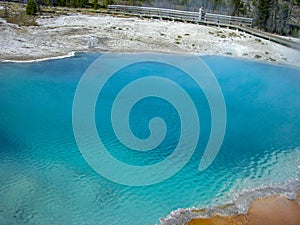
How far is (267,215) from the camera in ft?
37.9

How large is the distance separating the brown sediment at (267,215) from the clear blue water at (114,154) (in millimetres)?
627

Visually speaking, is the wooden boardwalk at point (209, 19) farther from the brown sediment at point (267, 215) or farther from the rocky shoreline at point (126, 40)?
the brown sediment at point (267, 215)

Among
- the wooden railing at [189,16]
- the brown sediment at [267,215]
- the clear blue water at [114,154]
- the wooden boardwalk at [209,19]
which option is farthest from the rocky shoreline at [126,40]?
→ the brown sediment at [267,215]

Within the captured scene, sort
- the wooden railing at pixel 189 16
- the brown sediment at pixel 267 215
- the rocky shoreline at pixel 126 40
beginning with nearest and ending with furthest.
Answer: the brown sediment at pixel 267 215 → the rocky shoreline at pixel 126 40 → the wooden railing at pixel 189 16

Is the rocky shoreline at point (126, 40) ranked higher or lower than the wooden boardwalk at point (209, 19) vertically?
lower

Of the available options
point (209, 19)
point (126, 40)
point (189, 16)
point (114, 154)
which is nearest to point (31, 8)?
point (126, 40)

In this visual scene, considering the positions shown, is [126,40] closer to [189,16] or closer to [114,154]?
[189,16]

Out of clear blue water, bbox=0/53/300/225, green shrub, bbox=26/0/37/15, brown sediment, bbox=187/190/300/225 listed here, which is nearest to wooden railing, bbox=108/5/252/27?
green shrub, bbox=26/0/37/15

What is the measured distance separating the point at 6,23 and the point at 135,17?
613 inches

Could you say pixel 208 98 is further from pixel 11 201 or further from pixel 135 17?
pixel 135 17

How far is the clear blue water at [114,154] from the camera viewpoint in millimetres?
11406

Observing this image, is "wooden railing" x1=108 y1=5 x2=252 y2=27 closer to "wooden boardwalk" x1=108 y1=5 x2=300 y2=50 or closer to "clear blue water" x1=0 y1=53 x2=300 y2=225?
"wooden boardwalk" x1=108 y1=5 x2=300 y2=50

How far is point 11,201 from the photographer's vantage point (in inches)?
444

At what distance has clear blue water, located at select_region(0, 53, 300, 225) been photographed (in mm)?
11406
